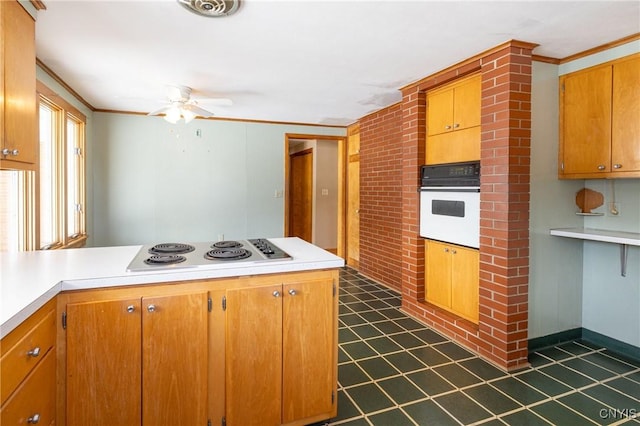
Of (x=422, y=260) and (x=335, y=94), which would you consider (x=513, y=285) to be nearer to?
(x=422, y=260)

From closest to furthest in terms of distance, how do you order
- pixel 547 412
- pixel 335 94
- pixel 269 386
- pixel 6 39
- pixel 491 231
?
pixel 6 39 < pixel 269 386 < pixel 547 412 < pixel 491 231 < pixel 335 94

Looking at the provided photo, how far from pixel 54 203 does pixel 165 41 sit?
2035 mm


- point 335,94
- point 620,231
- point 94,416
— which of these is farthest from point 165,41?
point 620,231

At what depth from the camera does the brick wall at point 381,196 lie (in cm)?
429

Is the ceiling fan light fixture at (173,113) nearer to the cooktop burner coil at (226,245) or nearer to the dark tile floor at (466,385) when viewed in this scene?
the cooktop burner coil at (226,245)

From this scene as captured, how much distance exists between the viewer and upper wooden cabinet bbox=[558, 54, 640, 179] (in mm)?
2420

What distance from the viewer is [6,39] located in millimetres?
1645

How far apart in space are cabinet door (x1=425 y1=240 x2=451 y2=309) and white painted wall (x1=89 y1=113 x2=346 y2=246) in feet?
8.58

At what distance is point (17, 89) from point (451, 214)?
2995 millimetres

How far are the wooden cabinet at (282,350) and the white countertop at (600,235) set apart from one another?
195 cm

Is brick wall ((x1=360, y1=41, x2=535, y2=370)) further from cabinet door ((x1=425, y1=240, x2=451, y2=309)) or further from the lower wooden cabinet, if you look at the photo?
the lower wooden cabinet

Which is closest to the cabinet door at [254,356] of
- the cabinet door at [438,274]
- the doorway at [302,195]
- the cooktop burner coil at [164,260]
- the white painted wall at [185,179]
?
the cooktop burner coil at [164,260]

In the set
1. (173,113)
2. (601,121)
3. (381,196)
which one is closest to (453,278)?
(601,121)

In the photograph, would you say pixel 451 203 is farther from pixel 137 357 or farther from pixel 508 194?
pixel 137 357
